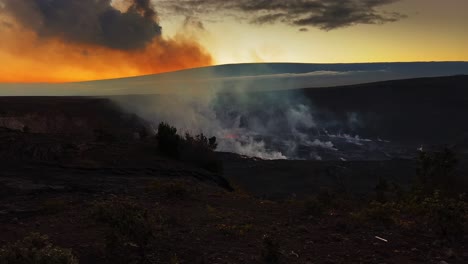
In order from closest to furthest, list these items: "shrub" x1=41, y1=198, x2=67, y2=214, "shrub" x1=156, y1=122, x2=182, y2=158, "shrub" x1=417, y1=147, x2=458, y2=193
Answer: "shrub" x1=41, y1=198, x2=67, y2=214
"shrub" x1=417, y1=147, x2=458, y2=193
"shrub" x1=156, y1=122, x2=182, y2=158

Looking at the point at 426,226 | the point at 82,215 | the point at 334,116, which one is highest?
the point at 334,116

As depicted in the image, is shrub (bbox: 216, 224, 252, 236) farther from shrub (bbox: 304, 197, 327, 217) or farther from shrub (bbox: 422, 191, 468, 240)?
shrub (bbox: 422, 191, 468, 240)

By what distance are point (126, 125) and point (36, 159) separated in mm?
59751

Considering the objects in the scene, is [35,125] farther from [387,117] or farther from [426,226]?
[387,117]

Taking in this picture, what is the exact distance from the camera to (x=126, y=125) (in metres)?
77.5

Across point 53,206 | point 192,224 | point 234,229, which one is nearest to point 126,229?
point 234,229

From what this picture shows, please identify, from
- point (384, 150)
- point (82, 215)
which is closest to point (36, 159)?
point (82, 215)

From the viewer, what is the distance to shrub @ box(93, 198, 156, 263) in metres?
6.70

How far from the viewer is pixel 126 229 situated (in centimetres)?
671

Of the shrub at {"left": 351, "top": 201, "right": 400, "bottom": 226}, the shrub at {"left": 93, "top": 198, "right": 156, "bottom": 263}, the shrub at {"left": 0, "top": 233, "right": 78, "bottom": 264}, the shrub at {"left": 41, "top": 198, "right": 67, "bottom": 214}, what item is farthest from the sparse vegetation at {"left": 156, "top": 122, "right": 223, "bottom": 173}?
the shrub at {"left": 0, "top": 233, "right": 78, "bottom": 264}

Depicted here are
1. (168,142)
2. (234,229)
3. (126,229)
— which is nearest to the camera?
(126,229)

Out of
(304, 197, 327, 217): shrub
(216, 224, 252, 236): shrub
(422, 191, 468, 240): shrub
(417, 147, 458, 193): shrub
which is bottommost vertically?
(216, 224, 252, 236): shrub

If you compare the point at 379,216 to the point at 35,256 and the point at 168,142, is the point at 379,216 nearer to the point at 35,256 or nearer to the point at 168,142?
the point at 35,256

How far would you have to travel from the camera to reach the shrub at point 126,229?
22.0ft
